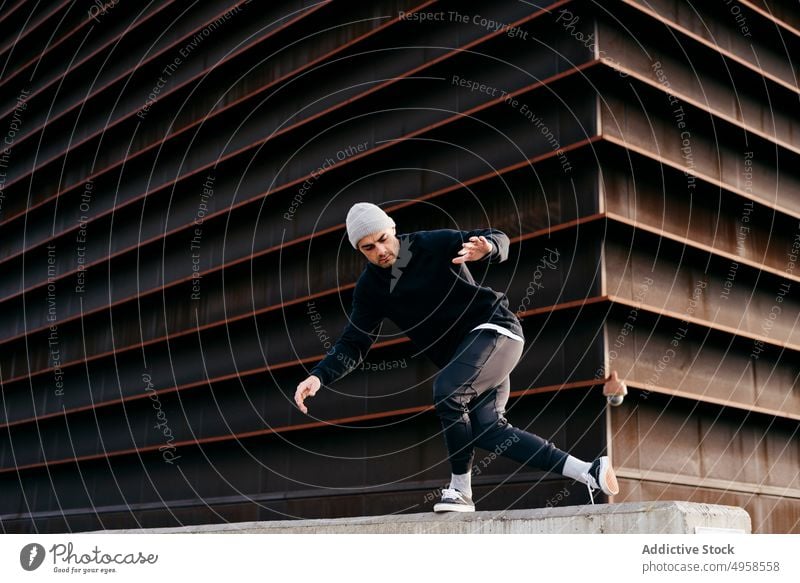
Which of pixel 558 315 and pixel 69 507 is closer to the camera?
pixel 558 315

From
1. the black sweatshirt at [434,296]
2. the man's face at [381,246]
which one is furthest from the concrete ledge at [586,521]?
the man's face at [381,246]

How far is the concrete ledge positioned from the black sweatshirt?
4.80ft

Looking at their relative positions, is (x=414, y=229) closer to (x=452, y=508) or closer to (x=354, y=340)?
(x=354, y=340)

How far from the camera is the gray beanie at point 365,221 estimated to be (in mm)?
8586

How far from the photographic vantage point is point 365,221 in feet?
28.2

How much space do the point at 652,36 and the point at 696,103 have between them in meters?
1.05

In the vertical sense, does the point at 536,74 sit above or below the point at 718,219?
above

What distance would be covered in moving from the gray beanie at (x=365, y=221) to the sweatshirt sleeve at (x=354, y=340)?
29.5 inches

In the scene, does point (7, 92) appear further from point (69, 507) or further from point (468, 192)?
point (468, 192)

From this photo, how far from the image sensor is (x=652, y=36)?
12516mm

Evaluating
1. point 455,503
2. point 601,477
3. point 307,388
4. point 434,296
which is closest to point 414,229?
point 434,296

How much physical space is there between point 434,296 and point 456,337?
43cm

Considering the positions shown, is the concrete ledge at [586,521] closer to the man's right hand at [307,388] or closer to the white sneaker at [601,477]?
the white sneaker at [601,477]
